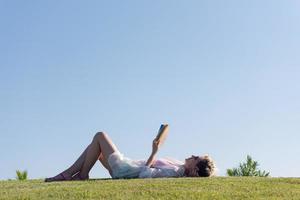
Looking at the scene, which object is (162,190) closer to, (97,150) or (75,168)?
(97,150)

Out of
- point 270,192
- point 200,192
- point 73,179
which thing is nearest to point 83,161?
point 73,179

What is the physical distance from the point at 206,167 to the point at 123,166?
203cm

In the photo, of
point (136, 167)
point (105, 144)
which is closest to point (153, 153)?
point (136, 167)

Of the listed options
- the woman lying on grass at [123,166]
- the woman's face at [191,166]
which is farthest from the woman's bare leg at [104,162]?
the woman's face at [191,166]

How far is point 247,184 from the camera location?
1256cm

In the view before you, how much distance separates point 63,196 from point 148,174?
285 centimetres

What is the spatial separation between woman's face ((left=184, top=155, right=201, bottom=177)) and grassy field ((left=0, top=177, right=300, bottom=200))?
24.4 inches

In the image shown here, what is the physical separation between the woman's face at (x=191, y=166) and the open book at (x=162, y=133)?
0.85 metres

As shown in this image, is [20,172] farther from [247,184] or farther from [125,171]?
[247,184]

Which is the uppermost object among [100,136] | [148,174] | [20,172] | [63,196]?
[20,172]

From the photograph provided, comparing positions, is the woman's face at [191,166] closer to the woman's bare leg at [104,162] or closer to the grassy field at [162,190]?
the grassy field at [162,190]

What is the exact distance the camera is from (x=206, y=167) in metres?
13.2

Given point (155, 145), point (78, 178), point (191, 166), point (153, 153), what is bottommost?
point (78, 178)

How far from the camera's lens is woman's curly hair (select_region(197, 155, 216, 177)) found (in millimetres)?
13125
